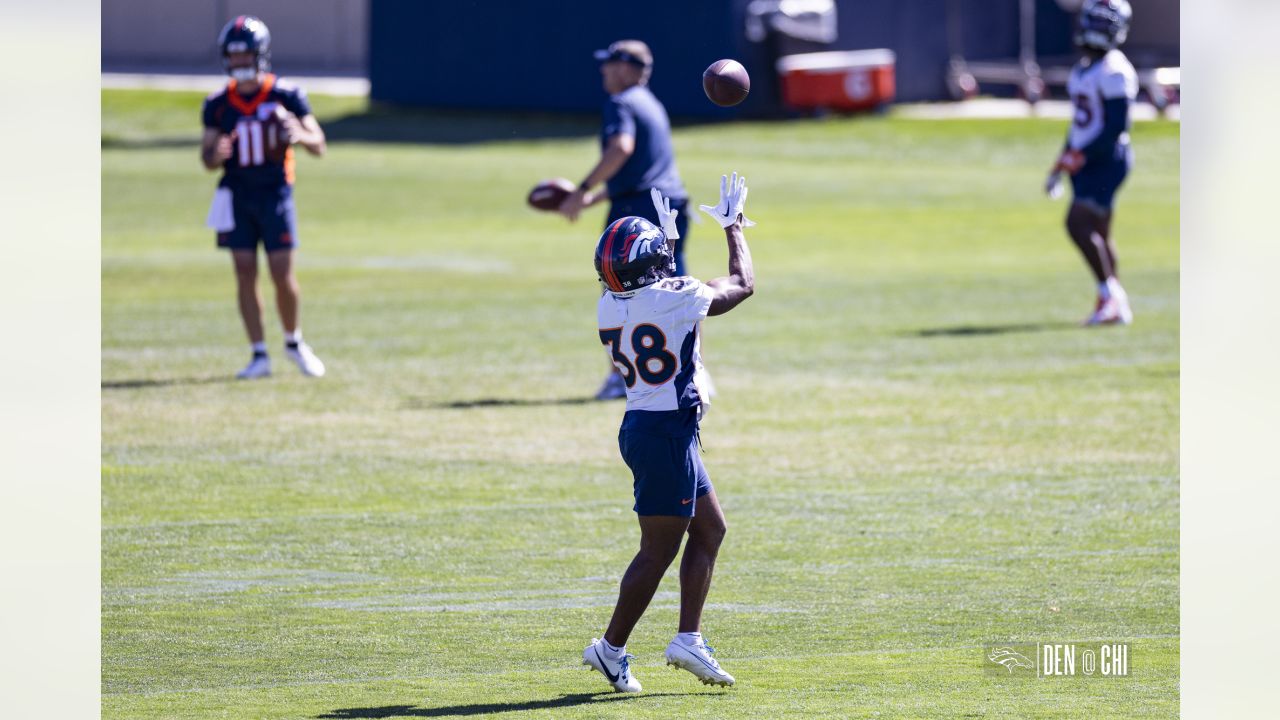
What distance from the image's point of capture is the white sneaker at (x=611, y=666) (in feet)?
20.6

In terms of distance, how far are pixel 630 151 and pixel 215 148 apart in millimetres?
2909

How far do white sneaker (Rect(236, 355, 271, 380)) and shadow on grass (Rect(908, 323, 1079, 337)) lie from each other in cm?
508

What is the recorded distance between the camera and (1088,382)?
12.5 m

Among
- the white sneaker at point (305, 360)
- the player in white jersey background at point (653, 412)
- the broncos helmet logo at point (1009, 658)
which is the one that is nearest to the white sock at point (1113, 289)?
the white sneaker at point (305, 360)

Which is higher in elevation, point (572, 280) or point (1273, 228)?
point (1273, 228)

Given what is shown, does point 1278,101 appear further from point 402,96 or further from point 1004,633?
point 402,96

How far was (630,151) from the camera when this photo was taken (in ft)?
38.5

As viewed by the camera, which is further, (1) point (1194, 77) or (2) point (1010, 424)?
(2) point (1010, 424)

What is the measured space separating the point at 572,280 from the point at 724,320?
2.77 m

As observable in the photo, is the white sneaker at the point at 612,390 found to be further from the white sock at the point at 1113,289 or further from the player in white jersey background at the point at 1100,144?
the white sock at the point at 1113,289

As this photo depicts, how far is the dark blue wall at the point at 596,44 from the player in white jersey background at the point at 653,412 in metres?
28.9
